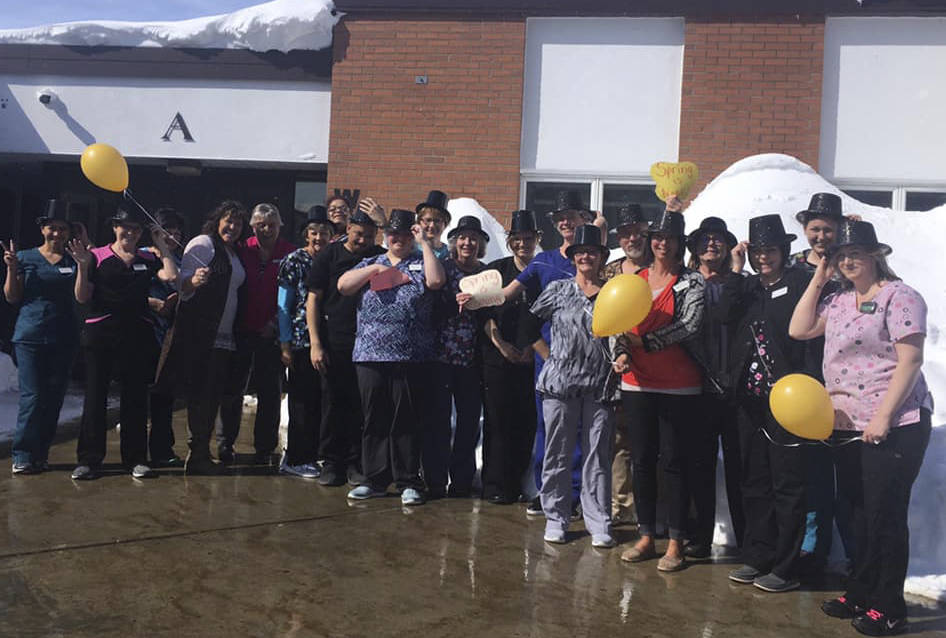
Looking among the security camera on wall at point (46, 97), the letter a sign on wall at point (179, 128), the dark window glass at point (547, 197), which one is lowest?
the dark window glass at point (547, 197)

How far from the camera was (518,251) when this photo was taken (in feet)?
18.4

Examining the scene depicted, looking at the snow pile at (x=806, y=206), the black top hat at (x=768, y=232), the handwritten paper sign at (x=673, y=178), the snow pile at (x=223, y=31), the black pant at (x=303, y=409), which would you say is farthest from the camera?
the snow pile at (x=223, y=31)

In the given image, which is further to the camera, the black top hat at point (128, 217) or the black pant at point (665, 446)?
the black top hat at point (128, 217)

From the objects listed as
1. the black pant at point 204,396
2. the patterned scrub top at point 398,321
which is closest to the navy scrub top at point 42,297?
the black pant at point 204,396

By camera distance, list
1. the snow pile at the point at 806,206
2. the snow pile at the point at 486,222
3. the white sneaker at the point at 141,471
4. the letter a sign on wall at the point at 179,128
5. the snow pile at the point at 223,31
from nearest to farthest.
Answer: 1. the white sneaker at the point at 141,471
2. the snow pile at the point at 806,206
3. the snow pile at the point at 486,222
4. the snow pile at the point at 223,31
5. the letter a sign on wall at the point at 179,128

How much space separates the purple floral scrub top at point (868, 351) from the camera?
3646 mm

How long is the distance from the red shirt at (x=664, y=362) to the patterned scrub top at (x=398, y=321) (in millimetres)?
1551

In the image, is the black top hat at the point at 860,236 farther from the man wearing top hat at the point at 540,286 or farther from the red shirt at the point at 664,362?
the man wearing top hat at the point at 540,286

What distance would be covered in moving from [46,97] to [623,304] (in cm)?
887

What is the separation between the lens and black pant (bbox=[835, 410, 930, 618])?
3.63 m

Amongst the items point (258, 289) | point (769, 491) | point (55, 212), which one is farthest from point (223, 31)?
point (769, 491)

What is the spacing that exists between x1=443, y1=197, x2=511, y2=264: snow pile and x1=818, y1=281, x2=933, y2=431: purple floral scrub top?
199 inches

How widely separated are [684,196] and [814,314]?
4.41 m

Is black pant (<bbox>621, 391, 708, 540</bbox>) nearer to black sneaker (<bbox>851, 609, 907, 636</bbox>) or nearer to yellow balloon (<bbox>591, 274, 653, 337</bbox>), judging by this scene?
yellow balloon (<bbox>591, 274, 653, 337</bbox>)
